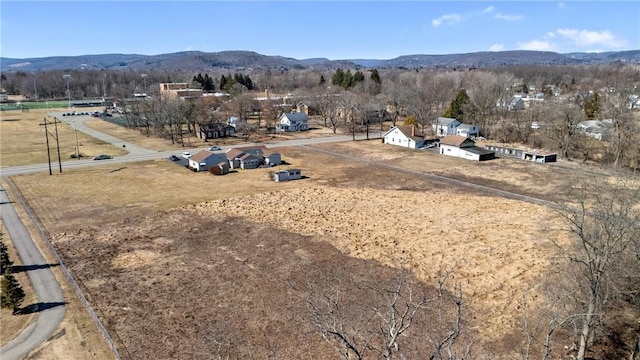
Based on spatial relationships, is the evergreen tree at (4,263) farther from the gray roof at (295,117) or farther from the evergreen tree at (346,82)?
the evergreen tree at (346,82)

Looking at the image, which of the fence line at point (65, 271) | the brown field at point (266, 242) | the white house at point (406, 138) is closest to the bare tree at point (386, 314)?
the brown field at point (266, 242)

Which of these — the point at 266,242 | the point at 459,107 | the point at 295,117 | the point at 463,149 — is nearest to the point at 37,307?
the point at 266,242

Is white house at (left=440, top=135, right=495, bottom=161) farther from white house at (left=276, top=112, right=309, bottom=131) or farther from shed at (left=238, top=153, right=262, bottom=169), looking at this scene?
white house at (left=276, top=112, right=309, bottom=131)

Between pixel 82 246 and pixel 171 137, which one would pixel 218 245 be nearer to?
pixel 82 246

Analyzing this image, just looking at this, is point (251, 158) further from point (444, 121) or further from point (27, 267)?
point (444, 121)

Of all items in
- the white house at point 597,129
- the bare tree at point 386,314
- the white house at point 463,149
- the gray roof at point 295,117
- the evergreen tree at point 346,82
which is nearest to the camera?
the bare tree at point 386,314

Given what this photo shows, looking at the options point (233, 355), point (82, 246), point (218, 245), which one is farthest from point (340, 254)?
point (82, 246)
